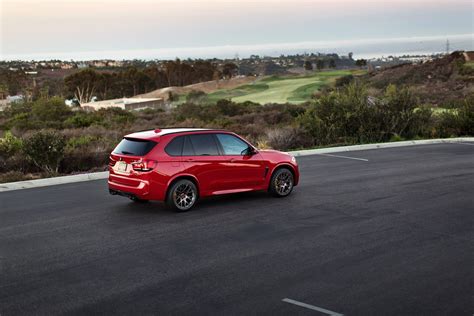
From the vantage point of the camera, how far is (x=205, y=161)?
1244 cm

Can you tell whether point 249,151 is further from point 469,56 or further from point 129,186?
point 469,56

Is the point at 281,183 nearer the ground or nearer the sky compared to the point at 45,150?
nearer the ground

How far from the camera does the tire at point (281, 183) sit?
13.6m

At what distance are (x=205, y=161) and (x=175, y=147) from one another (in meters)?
0.67

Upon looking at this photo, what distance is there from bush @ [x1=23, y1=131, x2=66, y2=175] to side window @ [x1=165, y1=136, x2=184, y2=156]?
654 centimetres

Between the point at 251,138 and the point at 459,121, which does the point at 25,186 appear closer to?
the point at 251,138

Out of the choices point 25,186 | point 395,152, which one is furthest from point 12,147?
point 395,152

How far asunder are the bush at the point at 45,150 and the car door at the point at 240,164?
261 inches

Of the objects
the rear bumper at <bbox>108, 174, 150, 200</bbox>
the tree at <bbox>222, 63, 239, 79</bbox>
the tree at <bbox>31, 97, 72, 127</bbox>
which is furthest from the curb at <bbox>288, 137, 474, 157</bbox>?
the tree at <bbox>222, 63, 239, 79</bbox>

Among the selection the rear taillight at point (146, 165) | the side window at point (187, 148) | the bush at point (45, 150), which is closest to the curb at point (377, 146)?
the bush at point (45, 150)

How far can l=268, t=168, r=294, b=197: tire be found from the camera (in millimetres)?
13602

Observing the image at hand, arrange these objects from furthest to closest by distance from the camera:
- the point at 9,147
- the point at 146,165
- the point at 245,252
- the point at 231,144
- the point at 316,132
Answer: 1. the point at 316,132
2. the point at 9,147
3. the point at 231,144
4. the point at 146,165
5. the point at 245,252

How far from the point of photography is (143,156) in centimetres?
1185

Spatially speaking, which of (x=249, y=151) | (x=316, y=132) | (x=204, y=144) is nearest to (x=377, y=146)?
(x=316, y=132)
